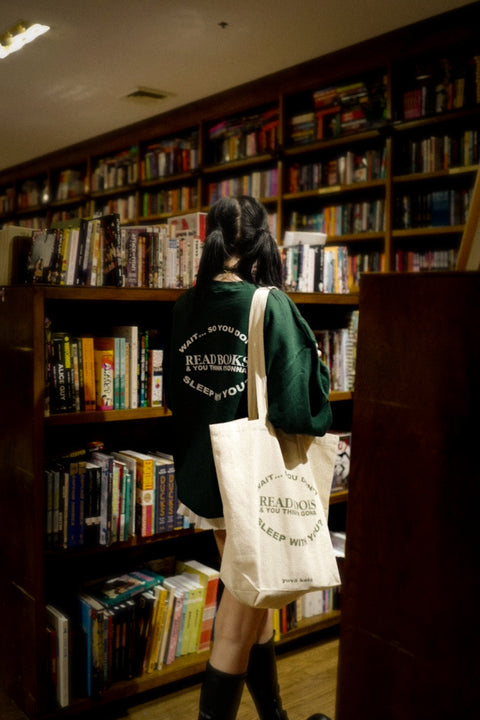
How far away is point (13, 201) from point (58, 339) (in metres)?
6.02

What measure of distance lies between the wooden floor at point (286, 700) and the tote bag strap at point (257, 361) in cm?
108

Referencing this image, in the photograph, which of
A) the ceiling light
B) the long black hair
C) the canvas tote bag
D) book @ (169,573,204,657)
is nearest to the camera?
the canvas tote bag

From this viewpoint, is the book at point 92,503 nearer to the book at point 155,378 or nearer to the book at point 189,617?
the book at point 155,378

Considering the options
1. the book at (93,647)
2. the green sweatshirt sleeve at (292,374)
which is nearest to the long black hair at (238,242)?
the green sweatshirt sleeve at (292,374)

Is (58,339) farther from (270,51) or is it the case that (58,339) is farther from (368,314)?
(270,51)

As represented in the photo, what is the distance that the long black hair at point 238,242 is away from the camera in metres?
1.54

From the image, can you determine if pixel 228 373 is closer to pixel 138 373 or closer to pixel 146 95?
pixel 138 373

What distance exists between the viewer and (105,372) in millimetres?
1938

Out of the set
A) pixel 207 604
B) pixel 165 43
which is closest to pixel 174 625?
pixel 207 604

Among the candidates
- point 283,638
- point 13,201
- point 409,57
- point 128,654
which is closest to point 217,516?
point 128,654

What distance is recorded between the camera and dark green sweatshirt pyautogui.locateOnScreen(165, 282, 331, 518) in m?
1.40

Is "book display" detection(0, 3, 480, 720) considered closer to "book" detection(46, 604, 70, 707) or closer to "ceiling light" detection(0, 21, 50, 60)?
"book" detection(46, 604, 70, 707)

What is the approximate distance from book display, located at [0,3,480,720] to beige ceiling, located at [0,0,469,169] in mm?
274

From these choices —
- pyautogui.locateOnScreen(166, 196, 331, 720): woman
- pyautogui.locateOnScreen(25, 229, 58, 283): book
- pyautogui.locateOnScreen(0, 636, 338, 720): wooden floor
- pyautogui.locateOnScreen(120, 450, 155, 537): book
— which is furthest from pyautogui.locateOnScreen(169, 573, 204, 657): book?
pyautogui.locateOnScreen(25, 229, 58, 283): book
